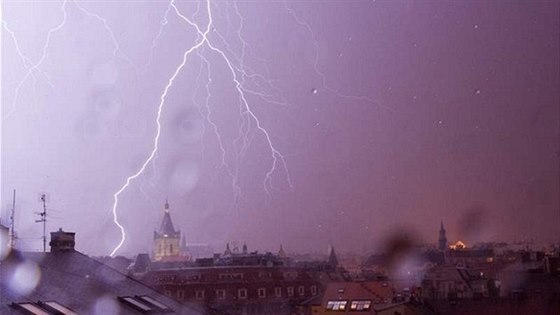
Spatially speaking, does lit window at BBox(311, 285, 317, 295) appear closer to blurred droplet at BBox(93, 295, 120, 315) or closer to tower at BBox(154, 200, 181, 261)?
blurred droplet at BBox(93, 295, 120, 315)

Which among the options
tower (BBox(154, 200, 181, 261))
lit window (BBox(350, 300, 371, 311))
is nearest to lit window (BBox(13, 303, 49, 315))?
lit window (BBox(350, 300, 371, 311))

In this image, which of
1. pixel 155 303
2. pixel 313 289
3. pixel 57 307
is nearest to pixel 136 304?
→ pixel 155 303

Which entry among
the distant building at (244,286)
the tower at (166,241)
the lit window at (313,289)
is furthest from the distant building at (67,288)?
the tower at (166,241)

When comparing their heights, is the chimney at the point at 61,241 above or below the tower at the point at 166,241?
below

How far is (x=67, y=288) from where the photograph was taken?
9531mm

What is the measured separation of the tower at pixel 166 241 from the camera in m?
91.0

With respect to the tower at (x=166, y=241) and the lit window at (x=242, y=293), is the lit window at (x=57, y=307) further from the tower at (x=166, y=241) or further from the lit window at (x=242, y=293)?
the tower at (x=166, y=241)

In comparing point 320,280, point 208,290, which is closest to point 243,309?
point 208,290

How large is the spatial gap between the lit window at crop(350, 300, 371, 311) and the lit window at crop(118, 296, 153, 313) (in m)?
13.8

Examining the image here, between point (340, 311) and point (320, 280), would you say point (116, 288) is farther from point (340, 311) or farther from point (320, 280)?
point (320, 280)

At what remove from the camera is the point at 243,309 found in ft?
98.0

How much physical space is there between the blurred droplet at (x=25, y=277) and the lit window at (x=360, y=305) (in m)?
14.6

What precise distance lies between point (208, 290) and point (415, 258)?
31.1 meters

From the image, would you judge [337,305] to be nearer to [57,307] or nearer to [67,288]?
[67,288]
